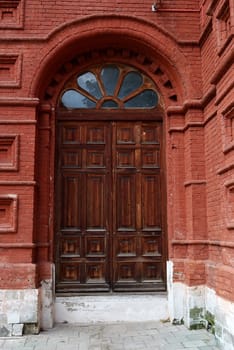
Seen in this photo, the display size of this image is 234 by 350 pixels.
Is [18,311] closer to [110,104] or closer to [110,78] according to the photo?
[110,104]

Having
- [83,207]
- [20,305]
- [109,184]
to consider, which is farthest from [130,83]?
[20,305]

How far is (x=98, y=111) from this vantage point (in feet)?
21.3

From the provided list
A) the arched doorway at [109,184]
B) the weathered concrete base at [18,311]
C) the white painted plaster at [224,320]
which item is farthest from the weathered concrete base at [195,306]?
the weathered concrete base at [18,311]

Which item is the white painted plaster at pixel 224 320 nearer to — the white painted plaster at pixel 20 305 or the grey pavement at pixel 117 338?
the grey pavement at pixel 117 338

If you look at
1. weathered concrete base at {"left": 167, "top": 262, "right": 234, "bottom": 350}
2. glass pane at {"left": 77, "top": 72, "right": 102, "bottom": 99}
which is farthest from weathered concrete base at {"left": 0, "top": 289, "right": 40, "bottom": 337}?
glass pane at {"left": 77, "top": 72, "right": 102, "bottom": 99}

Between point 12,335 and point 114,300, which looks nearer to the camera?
point 12,335

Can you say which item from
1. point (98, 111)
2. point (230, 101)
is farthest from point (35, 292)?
point (230, 101)

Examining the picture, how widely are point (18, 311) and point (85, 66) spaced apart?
3.87m

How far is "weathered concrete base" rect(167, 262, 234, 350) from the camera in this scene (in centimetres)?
511

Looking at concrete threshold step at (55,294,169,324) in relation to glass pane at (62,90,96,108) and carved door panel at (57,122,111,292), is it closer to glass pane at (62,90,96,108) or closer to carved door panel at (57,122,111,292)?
carved door panel at (57,122,111,292)

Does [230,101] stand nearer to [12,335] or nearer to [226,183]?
[226,183]

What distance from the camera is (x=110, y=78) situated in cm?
665

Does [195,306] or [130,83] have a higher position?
[130,83]

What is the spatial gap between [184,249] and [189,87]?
2.44m
